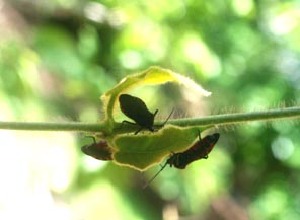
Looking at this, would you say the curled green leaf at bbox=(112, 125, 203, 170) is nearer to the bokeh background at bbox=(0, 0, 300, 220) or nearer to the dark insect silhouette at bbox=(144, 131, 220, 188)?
the dark insect silhouette at bbox=(144, 131, 220, 188)

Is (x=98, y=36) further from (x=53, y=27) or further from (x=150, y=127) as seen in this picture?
(x=150, y=127)

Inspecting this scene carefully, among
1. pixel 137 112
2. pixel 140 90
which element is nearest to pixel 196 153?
pixel 137 112

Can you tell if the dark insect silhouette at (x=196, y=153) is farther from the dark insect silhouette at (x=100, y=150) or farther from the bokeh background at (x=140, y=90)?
the bokeh background at (x=140, y=90)

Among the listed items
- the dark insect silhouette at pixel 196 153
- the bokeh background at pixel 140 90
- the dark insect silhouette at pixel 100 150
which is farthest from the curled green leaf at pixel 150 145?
the bokeh background at pixel 140 90

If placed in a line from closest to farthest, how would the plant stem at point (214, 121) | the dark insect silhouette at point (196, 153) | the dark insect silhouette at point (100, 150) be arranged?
1. the plant stem at point (214, 121)
2. the dark insect silhouette at point (100, 150)
3. the dark insect silhouette at point (196, 153)

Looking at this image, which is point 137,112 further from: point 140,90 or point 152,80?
point 140,90

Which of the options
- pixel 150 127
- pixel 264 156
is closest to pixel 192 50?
pixel 264 156

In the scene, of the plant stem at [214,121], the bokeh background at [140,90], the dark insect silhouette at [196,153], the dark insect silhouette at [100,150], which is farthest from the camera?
the bokeh background at [140,90]
